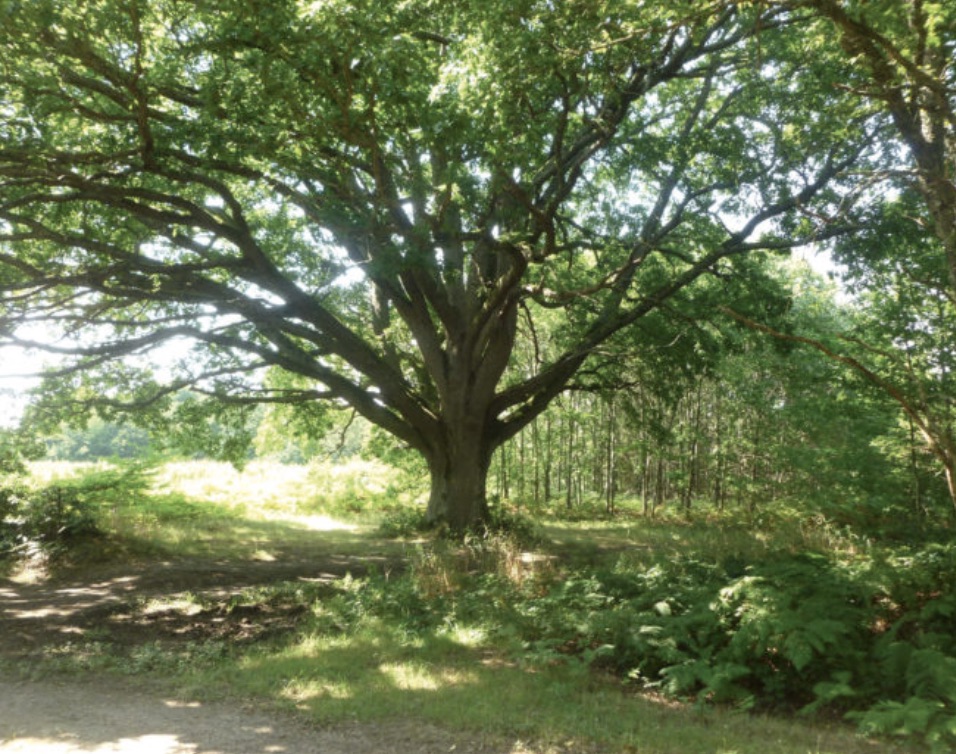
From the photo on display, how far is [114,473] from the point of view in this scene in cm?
1423

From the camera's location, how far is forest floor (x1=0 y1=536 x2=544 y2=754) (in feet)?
15.5

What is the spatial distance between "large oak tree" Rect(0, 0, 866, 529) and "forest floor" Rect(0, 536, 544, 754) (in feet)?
13.0

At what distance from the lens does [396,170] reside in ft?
38.0

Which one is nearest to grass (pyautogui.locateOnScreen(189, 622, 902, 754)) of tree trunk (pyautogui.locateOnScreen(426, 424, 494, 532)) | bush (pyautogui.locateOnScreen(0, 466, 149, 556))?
tree trunk (pyautogui.locateOnScreen(426, 424, 494, 532))

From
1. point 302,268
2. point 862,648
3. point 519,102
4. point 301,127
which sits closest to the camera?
point 862,648

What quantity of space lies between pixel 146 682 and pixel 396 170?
809 centimetres

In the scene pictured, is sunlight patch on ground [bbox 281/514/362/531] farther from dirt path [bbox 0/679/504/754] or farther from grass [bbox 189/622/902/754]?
dirt path [bbox 0/679/504/754]

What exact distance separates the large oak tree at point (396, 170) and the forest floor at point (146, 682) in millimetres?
3973

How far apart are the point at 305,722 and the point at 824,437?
1288cm

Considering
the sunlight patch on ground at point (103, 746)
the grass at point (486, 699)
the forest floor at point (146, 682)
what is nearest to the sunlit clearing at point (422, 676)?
the grass at point (486, 699)

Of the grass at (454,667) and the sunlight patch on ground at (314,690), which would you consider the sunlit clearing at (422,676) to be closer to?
the grass at (454,667)

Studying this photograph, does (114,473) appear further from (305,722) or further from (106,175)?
(305,722)

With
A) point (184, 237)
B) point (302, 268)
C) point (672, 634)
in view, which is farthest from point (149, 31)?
point (672, 634)

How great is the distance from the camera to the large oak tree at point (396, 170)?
718cm
